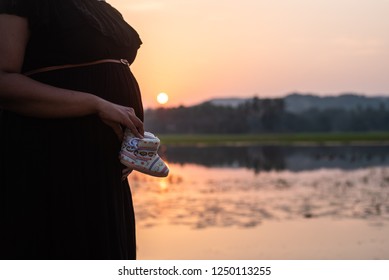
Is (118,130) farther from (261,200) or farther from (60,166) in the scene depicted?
(261,200)

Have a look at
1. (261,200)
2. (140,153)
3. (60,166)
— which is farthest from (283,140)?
(60,166)

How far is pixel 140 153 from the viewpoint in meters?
2.12

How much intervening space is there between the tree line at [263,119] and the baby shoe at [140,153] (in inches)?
2990

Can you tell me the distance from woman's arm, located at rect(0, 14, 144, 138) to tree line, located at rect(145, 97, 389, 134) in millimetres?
76106

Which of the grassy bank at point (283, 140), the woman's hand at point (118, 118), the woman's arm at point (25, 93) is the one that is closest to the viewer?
the woman's arm at point (25, 93)

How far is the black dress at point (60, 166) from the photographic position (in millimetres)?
2018

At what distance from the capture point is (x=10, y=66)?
1.95 metres

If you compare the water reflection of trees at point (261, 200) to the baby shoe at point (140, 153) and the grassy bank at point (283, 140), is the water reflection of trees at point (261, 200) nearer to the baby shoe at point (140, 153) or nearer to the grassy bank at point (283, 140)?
the baby shoe at point (140, 153)

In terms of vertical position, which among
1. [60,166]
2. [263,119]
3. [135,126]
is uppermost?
[135,126]

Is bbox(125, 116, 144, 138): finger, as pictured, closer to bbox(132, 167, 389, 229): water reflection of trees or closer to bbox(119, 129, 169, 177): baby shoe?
bbox(119, 129, 169, 177): baby shoe

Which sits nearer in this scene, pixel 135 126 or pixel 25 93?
pixel 25 93

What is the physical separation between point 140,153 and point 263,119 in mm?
83055

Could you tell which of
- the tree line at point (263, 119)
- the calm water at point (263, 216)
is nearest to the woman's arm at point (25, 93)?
the calm water at point (263, 216)
